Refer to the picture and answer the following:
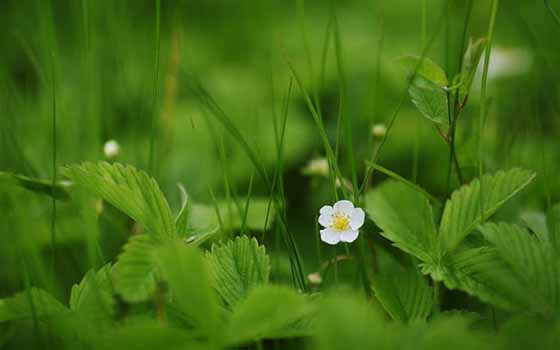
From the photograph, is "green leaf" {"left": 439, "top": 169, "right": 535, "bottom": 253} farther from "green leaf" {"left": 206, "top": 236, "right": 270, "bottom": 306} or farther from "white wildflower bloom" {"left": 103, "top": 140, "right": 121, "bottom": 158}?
"white wildflower bloom" {"left": 103, "top": 140, "right": 121, "bottom": 158}

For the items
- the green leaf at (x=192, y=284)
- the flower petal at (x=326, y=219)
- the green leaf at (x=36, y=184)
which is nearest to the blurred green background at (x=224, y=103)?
the green leaf at (x=36, y=184)

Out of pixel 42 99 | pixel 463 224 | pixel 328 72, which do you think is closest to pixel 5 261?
pixel 42 99

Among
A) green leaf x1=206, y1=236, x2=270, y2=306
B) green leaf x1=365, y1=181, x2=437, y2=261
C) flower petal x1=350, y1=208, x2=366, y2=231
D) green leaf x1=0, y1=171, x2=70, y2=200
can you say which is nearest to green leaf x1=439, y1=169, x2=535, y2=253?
green leaf x1=365, y1=181, x2=437, y2=261

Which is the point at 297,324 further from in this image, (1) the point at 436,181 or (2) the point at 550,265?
(1) the point at 436,181

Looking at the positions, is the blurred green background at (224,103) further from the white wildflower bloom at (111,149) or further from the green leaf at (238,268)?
the green leaf at (238,268)

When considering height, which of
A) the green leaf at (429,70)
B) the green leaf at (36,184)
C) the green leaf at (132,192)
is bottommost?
the green leaf at (132,192)
